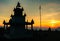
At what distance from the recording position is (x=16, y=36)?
61.7 meters

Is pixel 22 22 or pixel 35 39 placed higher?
pixel 22 22

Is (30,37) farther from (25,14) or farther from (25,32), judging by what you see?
(25,14)

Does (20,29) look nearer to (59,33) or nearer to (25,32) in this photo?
(25,32)

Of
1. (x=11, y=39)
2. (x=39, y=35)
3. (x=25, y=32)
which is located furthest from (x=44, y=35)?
(x=11, y=39)

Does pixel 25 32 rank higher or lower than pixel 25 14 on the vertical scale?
lower

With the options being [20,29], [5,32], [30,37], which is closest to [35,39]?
[30,37]

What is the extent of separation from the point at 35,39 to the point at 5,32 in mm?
10054

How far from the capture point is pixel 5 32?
66.0 metres

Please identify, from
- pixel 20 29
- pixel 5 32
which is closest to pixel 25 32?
pixel 20 29

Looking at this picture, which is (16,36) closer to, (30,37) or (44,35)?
(30,37)

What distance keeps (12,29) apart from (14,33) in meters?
2.21

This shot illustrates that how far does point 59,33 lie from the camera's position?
65.4 m

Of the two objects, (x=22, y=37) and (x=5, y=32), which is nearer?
(x=22, y=37)

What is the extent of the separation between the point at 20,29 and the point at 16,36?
3.28 metres
